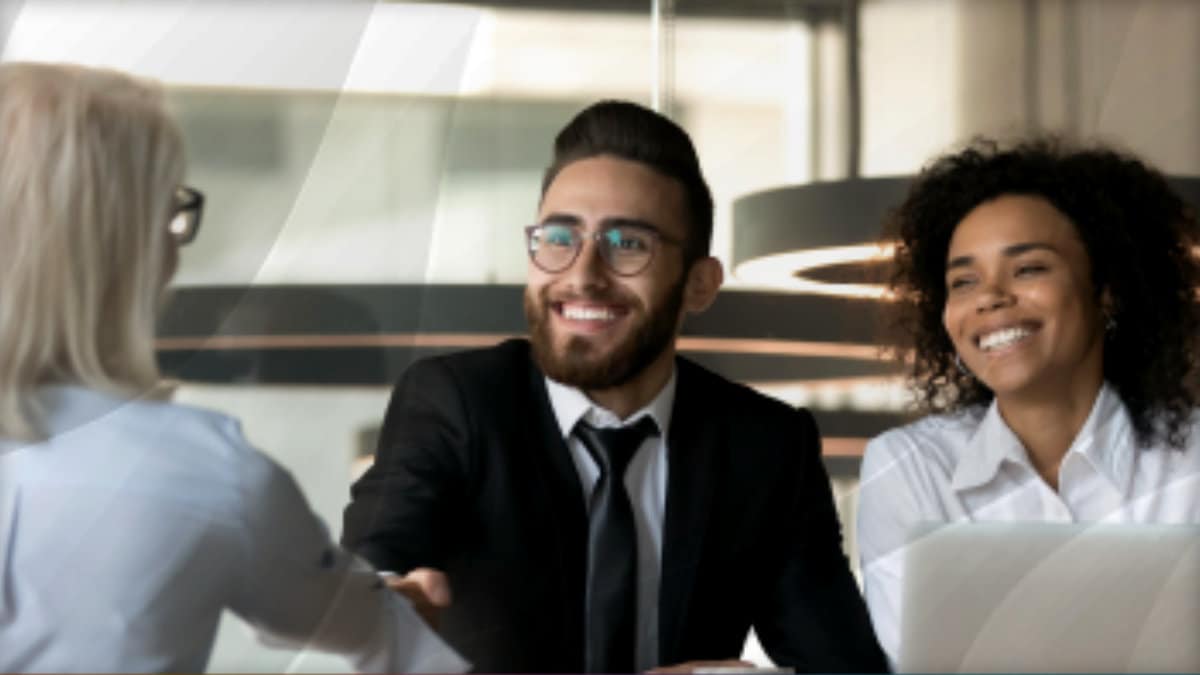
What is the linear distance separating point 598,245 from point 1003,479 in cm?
54

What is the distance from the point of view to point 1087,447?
1674 mm

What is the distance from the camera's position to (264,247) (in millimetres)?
1127

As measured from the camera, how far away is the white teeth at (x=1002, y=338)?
5.44ft

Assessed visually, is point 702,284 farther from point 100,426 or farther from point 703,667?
point 100,426

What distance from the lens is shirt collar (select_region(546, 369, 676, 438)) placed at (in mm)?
1411

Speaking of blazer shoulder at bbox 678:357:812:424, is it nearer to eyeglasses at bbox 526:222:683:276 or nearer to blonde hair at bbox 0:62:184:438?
eyeglasses at bbox 526:222:683:276

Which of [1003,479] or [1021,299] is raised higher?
[1021,299]

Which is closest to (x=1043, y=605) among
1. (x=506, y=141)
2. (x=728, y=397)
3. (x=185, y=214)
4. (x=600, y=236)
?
(x=728, y=397)

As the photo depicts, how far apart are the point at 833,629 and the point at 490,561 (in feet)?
1.08

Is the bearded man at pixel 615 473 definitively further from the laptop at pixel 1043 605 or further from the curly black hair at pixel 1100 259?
the curly black hair at pixel 1100 259

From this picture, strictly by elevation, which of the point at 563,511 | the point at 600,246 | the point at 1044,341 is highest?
the point at 600,246

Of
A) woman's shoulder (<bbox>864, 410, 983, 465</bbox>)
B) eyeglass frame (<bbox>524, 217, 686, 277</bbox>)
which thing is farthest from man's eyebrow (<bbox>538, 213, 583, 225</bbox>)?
woman's shoulder (<bbox>864, 410, 983, 465</bbox>)

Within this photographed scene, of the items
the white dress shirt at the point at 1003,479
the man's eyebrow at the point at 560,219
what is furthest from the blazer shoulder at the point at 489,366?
the white dress shirt at the point at 1003,479

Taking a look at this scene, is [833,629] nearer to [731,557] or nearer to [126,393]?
[731,557]
